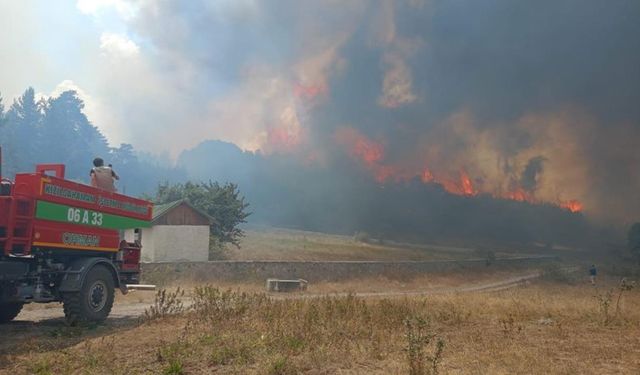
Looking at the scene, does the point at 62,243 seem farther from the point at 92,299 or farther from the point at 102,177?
the point at 102,177

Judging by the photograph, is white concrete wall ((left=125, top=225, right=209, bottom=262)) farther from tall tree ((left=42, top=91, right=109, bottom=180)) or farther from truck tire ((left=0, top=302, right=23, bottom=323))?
tall tree ((left=42, top=91, right=109, bottom=180))

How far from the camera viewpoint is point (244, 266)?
28688 mm

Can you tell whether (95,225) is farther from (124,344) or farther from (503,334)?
(503,334)

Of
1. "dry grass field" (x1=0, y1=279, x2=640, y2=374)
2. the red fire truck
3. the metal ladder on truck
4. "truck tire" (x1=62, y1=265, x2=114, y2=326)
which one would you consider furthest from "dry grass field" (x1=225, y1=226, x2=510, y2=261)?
the metal ladder on truck

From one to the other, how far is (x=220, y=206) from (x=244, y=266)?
12.4 meters

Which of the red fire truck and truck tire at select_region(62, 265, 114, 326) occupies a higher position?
the red fire truck

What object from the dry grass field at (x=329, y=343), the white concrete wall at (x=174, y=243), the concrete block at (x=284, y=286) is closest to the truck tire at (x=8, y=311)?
the dry grass field at (x=329, y=343)

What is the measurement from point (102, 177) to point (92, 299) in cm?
290

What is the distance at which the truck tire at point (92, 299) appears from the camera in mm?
10250

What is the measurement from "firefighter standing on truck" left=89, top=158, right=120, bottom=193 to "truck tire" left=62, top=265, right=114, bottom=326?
1.94m

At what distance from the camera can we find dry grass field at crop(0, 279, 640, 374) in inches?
276

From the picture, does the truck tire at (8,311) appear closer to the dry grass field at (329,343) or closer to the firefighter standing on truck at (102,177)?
the dry grass field at (329,343)

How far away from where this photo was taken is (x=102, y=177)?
11555 millimetres

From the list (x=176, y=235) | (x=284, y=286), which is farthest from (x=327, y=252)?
(x=284, y=286)
